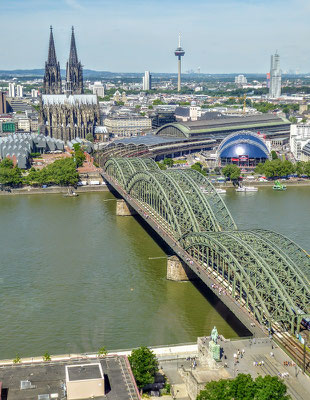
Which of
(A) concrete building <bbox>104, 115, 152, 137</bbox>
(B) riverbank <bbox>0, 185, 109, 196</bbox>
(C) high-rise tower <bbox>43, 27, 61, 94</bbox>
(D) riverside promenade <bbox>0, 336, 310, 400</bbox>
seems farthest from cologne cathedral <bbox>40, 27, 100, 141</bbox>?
(D) riverside promenade <bbox>0, 336, 310, 400</bbox>

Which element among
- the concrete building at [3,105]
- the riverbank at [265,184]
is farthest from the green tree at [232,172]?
the concrete building at [3,105]

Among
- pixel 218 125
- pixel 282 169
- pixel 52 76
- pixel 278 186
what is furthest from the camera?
pixel 52 76

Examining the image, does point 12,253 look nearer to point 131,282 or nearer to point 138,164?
point 131,282

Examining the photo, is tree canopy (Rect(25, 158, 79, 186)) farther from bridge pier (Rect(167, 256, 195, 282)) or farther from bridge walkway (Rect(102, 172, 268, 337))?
bridge pier (Rect(167, 256, 195, 282))

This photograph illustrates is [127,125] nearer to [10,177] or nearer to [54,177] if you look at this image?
[54,177]

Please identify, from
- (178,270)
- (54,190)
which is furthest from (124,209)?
(178,270)

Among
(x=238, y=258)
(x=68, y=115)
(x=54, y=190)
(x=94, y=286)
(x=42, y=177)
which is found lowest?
(x=54, y=190)

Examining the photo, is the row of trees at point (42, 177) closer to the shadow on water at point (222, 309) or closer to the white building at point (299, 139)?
the shadow on water at point (222, 309)
